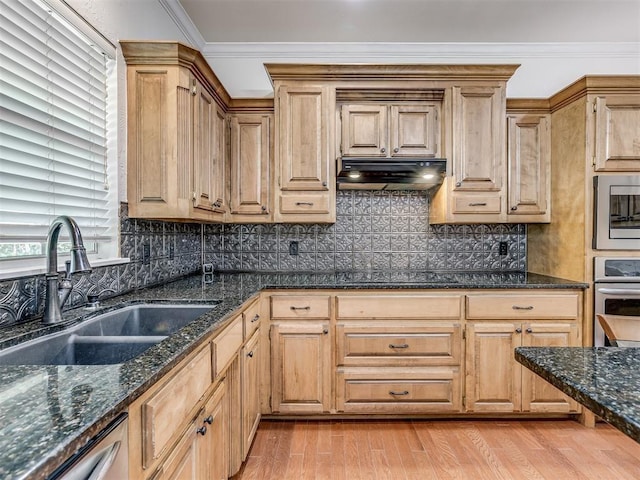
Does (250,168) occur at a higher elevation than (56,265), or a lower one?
higher

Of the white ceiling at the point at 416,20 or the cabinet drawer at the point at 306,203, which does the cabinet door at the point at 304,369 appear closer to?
the cabinet drawer at the point at 306,203

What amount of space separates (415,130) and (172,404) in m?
2.28

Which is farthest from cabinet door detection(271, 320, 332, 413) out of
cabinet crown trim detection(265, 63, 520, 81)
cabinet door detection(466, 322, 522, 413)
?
cabinet crown trim detection(265, 63, 520, 81)

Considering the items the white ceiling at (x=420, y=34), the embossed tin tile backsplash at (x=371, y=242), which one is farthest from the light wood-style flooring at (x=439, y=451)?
the white ceiling at (x=420, y=34)

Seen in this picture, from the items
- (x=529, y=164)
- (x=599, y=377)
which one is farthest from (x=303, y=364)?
(x=529, y=164)

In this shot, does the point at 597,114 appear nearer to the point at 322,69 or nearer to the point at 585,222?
the point at 585,222

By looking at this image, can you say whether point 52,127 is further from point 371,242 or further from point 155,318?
point 371,242

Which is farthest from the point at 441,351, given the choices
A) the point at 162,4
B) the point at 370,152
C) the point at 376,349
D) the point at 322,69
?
the point at 162,4

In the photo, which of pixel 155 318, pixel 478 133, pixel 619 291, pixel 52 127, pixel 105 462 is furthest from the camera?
pixel 478 133

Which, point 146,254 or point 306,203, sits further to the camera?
point 306,203

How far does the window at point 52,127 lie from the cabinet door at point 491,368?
7.29 ft

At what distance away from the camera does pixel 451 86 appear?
2.47 meters

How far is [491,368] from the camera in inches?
88.5

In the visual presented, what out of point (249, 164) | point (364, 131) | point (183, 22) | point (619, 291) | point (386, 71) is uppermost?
point (183, 22)
